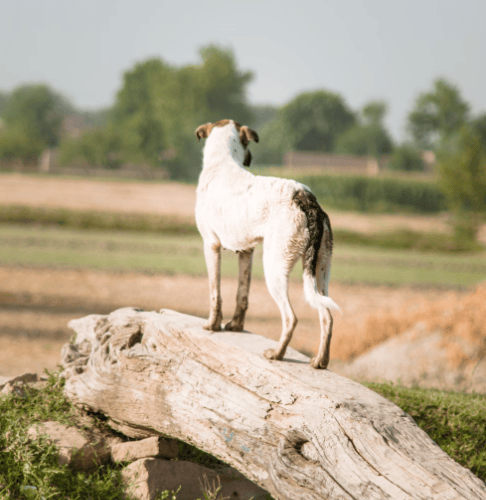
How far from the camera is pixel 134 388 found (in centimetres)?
401

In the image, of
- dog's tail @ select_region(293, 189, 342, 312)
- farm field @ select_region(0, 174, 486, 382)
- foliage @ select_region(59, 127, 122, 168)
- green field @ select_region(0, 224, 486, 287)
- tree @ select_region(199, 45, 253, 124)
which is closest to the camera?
dog's tail @ select_region(293, 189, 342, 312)

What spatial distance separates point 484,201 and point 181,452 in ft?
104

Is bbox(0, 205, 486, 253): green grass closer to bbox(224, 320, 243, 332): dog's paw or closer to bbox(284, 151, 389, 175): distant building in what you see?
bbox(284, 151, 389, 175): distant building

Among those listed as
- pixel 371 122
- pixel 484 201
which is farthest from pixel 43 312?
pixel 371 122

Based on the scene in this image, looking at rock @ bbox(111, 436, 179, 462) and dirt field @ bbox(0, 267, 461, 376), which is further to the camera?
dirt field @ bbox(0, 267, 461, 376)

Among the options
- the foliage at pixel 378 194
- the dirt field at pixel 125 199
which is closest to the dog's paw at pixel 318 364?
the dirt field at pixel 125 199

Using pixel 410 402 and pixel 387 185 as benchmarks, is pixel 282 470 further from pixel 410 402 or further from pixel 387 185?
pixel 387 185

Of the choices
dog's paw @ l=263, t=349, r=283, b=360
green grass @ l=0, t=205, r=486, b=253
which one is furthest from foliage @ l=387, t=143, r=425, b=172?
dog's paw @ l=263, t=349, r=283, b=360

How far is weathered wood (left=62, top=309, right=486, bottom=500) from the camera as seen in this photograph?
2.88m

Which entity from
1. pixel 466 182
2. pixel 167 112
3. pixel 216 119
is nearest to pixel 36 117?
pixel 167 112

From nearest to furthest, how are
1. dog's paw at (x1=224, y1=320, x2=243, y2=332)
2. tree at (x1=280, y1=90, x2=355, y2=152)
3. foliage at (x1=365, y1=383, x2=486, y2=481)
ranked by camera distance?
dog's paw at (x1=224, y1=320, x2=243, y2=332) → foliage at (x1=365, y1=383, x2=486, y2=481) → tree at (x1=280, y1=90, x2=355, y2=152)

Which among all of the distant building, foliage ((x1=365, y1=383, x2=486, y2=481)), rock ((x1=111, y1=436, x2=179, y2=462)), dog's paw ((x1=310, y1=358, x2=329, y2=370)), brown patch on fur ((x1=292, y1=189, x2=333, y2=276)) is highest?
the distant building

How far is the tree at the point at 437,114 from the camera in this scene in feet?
163

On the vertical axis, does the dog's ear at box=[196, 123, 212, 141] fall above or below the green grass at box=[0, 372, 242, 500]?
above
